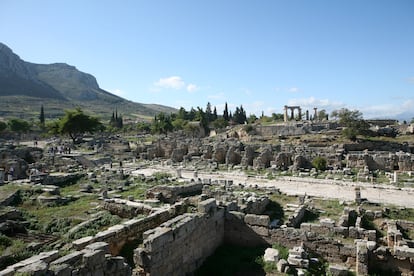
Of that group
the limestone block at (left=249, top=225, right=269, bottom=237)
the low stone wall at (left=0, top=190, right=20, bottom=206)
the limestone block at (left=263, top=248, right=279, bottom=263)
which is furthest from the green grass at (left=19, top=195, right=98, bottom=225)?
the limestone block at (left=263, top=248, right=279, bottom=263)

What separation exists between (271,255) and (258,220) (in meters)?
1.69

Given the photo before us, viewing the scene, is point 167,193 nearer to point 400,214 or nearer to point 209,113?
point 400,214

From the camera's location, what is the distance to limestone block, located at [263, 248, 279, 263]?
10.9 meters

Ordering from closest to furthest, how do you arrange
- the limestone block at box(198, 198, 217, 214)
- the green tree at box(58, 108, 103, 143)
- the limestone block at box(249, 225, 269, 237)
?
the limestone block at box(198, 198, 217, 214)
the limestone block at box(249, 225, 269, 237)
the green tree at box(58, 108, 103, 143)

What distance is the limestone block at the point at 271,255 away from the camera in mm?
10867

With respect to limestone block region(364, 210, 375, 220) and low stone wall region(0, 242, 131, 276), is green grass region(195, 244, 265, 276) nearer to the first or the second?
low stone wall region(0, 242, 131, 276)

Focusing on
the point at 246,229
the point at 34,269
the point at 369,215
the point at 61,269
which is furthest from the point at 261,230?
the point at 34,269

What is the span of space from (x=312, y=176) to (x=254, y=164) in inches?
284

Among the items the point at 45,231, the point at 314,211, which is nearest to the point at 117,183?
the point at 45,231

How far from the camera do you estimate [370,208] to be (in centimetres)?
1789

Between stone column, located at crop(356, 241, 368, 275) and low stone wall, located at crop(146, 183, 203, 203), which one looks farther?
low stone wall, located at crop(146, 183, 203, 203)

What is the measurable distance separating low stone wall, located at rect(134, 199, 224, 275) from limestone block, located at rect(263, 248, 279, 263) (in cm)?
208

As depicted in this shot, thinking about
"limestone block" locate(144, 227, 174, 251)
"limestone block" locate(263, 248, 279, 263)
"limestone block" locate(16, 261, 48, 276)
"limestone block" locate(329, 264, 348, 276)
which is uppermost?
"limestone block" locate(16, 261, 48, 276)

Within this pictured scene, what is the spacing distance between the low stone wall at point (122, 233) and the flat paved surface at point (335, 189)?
12.5 metres
